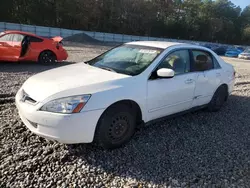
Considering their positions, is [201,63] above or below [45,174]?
above

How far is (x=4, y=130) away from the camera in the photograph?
11.6 ft

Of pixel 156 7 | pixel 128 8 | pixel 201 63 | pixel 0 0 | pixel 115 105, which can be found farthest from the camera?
pixel 156 7

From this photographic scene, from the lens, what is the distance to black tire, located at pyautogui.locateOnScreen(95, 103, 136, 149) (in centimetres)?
303

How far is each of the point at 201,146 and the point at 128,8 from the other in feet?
112

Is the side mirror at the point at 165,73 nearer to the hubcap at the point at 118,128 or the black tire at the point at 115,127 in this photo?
the black tire at the point at 115,127

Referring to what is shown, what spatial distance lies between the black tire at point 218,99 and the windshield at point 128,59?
1907 millimetres

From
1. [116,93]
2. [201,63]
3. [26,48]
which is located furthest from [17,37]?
[116,93]

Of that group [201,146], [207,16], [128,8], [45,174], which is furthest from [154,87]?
[207,16]

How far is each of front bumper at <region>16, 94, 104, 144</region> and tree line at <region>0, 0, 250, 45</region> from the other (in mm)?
27329

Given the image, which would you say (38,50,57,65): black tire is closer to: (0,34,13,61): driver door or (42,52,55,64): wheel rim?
(42,52,55,64): wheel rim

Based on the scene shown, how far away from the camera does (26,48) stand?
862 centimetres

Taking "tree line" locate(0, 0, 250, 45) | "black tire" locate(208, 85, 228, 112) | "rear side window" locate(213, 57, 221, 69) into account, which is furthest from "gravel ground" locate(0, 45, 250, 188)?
"tree line" locate(0, 0, 250, 45)

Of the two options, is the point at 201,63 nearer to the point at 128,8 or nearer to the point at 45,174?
the point at 45,174

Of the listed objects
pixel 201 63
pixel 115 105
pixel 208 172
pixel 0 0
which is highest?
pixel 0 0
